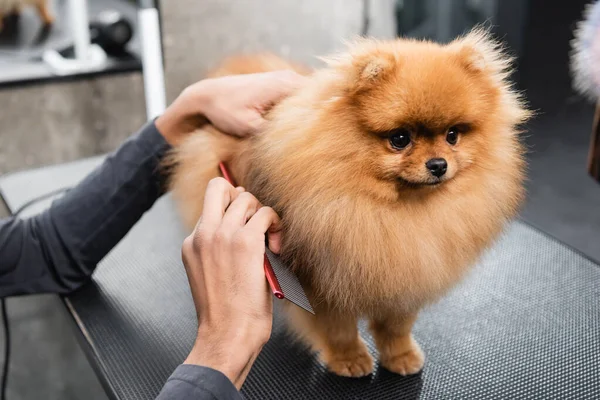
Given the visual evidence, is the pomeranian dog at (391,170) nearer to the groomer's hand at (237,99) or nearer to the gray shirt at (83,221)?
the groomer's hand at (237,99)

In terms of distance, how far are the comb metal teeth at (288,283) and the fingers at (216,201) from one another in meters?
0.08

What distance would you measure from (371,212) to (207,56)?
1734 millimetres

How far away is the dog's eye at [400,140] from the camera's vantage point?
0.78m

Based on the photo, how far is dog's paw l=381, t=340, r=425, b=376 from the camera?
3.23 ft

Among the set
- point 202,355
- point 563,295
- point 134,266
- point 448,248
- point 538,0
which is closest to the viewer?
point 202,355

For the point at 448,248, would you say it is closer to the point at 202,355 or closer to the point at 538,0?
the point at 202,355

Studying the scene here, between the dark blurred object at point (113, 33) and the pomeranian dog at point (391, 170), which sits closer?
the pomeranian dog at point (391, 170)

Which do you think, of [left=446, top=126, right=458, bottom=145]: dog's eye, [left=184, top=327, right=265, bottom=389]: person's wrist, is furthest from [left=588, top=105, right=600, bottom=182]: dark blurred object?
[left=184, top=327, right=265, bottom=389]: person's wrist

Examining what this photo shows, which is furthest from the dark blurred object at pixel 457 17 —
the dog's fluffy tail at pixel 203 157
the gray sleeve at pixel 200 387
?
the gray sleeve at pixel 200 387

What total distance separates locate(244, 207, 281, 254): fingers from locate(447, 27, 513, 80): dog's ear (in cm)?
33

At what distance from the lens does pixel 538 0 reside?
8.58ft

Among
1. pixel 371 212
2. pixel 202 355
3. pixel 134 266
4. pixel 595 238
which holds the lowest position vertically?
pixel 595 238

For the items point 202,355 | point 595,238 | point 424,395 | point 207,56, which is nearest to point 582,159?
point 595,238

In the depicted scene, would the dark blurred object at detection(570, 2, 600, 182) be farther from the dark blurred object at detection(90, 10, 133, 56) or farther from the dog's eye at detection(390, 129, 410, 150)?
the dark blurred object at detection(90, 10, 133, 56)
